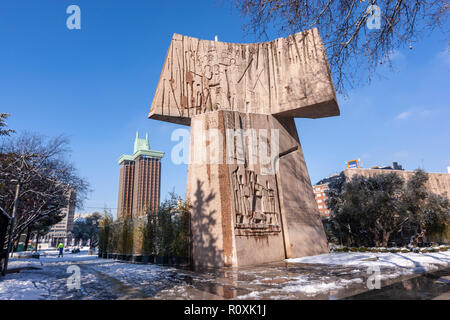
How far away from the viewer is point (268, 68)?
13.4 meters

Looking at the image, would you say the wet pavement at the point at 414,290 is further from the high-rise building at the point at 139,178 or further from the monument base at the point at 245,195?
the high-rise building at the point at 139,178

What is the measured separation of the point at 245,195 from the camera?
10.3m

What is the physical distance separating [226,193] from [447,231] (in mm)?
23905

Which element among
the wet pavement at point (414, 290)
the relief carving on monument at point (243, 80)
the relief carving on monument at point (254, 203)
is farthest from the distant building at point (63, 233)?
the wet pavement at point (414, 290)

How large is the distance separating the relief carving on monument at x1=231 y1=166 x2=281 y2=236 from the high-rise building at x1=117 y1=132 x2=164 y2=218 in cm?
5598

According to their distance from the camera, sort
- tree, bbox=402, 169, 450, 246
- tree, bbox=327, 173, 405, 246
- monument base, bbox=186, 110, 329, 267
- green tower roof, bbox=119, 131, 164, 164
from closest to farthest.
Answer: monument base, bbox=186, 110, 329, 267 → tree, bbox=327, 173, 405, 246 → tree, bbox=402, 169, 450, 246 → green tower roof, bbox=119, 131, 164, 164

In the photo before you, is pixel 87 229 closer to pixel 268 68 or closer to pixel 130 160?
pixel 130 160

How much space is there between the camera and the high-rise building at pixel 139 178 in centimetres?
6531

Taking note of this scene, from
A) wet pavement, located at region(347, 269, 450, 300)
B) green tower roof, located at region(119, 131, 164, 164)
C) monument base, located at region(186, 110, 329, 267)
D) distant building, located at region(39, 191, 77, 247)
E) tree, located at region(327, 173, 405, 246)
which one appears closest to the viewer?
A: wet pavement, located at region(347, 269, 450, 300)

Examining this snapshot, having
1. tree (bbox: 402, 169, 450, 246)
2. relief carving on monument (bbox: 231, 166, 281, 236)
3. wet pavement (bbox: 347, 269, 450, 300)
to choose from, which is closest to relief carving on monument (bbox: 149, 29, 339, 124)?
relief carving on monument (bbox: 231, 166, 281, 236)

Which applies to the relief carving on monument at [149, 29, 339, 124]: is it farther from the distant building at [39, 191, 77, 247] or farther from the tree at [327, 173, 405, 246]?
the tree at [327, 173, 405, 246]

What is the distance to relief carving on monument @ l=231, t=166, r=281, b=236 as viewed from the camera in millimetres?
9977

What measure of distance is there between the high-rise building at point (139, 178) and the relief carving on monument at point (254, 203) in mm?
55985

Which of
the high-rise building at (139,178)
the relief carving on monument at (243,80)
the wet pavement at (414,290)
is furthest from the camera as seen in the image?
the high-rise building at (139,178)
